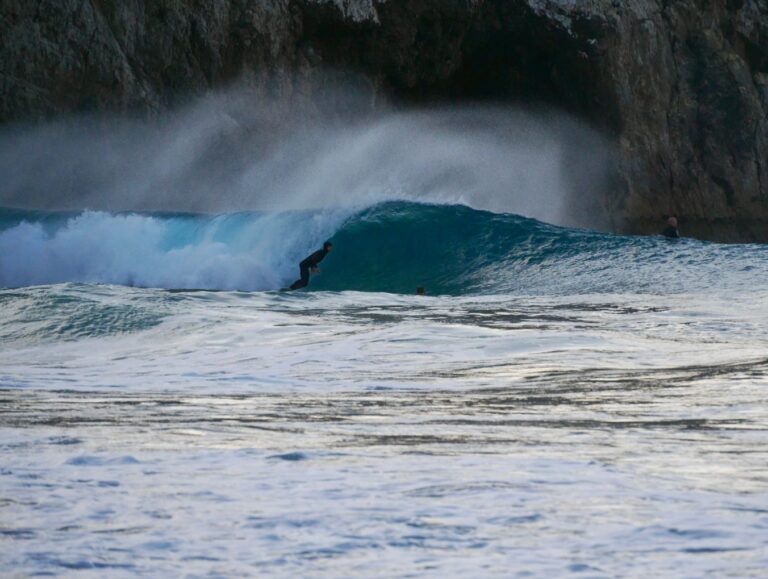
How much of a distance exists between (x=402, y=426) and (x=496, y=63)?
79.2 feet

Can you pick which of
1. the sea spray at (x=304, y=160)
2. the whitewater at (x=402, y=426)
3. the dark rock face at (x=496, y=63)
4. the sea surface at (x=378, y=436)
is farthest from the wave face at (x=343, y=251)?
the sea surface at (x=378, y=436)

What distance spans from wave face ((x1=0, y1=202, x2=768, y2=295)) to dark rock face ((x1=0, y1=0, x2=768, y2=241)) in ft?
8.54

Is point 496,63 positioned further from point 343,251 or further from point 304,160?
point 343,251

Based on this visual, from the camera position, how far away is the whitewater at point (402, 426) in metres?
3.48

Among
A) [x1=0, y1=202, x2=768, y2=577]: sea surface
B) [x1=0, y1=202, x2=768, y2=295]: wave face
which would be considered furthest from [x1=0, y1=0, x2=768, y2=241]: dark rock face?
[x1=0, y1=202, x2=768, y2=577]: sea surface

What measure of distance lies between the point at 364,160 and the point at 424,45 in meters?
3.48

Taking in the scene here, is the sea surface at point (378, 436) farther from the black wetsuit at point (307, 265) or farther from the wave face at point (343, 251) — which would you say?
the wave face at point (343, 251)

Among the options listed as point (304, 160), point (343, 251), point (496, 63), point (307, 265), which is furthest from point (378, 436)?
point (496, 63)

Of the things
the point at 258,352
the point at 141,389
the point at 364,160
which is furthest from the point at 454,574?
the point at 364,160

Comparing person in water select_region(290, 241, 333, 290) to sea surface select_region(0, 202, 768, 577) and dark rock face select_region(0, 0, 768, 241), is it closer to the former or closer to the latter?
sea surface select_region(0, 202, 768, 577)

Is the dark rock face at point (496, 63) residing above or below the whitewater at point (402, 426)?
above

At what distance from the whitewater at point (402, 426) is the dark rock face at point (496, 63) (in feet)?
26.0

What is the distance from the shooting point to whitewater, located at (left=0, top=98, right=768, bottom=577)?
11.4 ft

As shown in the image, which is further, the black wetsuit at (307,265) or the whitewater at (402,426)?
the black wetsuit at (307,265)
